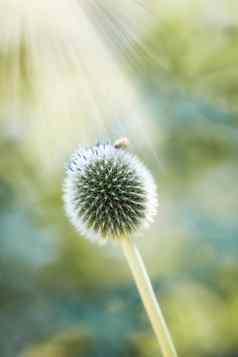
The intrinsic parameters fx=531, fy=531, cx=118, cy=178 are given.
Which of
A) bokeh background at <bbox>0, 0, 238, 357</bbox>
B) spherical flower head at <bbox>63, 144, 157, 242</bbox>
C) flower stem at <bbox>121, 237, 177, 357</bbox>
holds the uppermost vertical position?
bokeh background at <bbox>0, 0, 238, 357</bbox>

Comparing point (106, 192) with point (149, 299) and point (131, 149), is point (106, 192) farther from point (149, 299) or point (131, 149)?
point (131, 149)

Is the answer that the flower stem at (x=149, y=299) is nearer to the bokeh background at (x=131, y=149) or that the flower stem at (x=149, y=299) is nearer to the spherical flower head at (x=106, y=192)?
the spherical flower head at (x=106, y=192)

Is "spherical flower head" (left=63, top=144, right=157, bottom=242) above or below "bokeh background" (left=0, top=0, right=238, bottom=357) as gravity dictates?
below

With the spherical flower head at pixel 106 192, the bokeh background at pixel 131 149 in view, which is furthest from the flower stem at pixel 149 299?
the bokeh background at pixel 131 149

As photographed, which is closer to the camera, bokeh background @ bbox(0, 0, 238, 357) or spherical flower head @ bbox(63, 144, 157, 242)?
spherical flower head @ bbox(63, 144, 157, 242)

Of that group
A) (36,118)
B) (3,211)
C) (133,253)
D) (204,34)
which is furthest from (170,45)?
(133,253)

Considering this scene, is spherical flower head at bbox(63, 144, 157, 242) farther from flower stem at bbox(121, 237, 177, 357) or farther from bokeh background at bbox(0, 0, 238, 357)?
bokeh background at bbox(0, 0, 238, 357)

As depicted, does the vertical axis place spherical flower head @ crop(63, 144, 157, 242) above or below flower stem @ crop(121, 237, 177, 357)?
above

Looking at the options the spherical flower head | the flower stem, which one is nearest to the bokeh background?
the spherical flower head

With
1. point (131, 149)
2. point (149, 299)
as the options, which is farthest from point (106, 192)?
point (131, 149)
